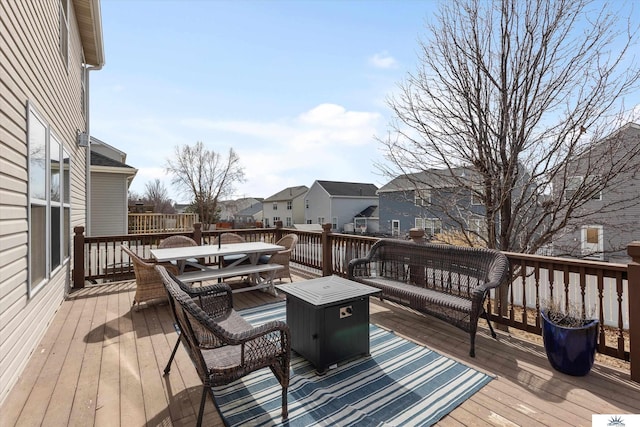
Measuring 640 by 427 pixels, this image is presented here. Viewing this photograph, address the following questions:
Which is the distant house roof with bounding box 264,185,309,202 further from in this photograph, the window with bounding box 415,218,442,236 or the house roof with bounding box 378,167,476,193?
the house roof with bounding box 378,167,476,193

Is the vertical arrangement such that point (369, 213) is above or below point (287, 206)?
below

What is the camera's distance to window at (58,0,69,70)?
4781mm

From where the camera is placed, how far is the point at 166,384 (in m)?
2.54

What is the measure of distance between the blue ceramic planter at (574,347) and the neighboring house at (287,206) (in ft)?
104

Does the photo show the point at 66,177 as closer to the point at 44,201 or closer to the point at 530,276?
the point at 44,201

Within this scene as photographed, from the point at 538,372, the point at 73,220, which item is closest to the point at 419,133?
the point at 538,372

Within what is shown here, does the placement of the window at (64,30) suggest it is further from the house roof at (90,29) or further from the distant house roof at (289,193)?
the distant house roof at (289,193)

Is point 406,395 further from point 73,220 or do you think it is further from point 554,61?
point 73,220

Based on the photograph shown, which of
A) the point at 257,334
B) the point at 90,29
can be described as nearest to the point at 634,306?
the point at 257,334

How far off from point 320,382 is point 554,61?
218 inches

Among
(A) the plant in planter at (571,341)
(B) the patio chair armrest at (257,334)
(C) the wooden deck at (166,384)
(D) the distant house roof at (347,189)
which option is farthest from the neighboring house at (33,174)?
(D) the distant house roof at (347,189)

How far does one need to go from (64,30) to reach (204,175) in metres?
22.5

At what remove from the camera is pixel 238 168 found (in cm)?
2745

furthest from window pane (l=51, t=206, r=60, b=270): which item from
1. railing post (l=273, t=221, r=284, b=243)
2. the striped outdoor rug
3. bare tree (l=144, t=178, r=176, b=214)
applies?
bare tree (l=144, t=178, r=176, b=214)
